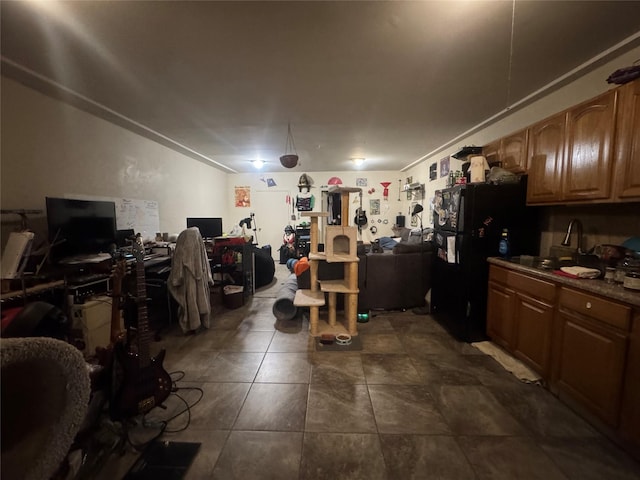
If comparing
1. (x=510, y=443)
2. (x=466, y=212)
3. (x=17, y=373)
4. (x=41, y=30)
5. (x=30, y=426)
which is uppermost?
(x=41, y=30)

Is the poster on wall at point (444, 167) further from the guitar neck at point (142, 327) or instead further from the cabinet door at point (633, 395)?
the guitar neck at point (142, 327)

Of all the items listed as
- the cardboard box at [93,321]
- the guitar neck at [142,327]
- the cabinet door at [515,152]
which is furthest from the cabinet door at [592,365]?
the cardboard box at [93,321]

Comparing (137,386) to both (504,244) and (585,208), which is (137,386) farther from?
(585,208)

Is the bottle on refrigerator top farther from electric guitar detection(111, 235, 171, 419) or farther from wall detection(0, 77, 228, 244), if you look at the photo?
wall detection(0, 77, 228, 244)

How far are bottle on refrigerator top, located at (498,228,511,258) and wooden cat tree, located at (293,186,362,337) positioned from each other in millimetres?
1392

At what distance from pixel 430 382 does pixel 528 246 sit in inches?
65.2

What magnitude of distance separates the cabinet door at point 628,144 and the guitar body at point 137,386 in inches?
124

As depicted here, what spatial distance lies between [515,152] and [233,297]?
3.73 m

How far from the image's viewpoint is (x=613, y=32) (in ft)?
5.53

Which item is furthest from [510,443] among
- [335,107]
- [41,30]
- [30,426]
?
[41,30]

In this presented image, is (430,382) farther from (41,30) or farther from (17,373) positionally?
(41,30)

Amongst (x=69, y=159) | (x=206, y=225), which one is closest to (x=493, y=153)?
(x=206, y=225)

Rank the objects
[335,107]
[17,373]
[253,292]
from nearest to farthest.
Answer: [17,373], [335,107], [253,292]

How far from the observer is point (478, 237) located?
251 centimetres
